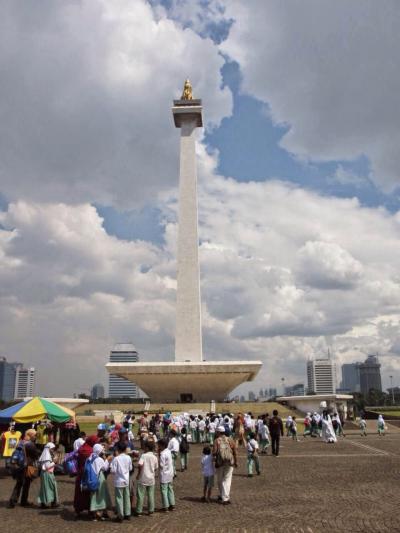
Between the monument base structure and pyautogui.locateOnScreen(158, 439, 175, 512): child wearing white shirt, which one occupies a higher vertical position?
the monument base structure

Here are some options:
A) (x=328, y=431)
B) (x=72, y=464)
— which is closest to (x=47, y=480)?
(x=72, y=464)

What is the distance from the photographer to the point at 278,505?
810 centimetres

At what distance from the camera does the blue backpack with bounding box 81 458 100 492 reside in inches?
293

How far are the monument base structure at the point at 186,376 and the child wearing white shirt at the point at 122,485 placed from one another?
111 feet

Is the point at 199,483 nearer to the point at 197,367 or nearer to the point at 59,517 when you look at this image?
the point at 59,517

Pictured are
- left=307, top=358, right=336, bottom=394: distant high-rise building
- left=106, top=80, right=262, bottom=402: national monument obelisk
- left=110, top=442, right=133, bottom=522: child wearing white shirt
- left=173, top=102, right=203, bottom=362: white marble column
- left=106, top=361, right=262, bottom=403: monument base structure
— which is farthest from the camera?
left=307, top=358, right=336, bottom=394: distant high-rise building

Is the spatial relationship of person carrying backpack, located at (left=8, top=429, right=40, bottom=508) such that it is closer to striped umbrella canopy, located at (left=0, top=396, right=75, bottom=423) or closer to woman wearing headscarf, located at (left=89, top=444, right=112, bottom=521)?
woman wearing headscarf, located at (left=89, top=444, right=112, bottom=521)

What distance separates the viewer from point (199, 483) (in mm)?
10500

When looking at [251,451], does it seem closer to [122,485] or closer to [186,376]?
[122,485]

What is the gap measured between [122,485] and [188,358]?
3651cm

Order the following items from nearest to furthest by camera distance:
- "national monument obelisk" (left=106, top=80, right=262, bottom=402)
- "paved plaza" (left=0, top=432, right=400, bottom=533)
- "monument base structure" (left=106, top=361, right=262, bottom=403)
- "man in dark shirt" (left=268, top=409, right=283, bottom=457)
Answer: "paved plaza" (left=0, top=432, right=400, bottom=533)
"man in dark shirt" (left=268, top=409, right=283, bottom=457)
"monument base structure" (left=106, top=361, right=262, bottom=403)
"national monument obelisk" (left=106, top=80, right=262, bottom=402)

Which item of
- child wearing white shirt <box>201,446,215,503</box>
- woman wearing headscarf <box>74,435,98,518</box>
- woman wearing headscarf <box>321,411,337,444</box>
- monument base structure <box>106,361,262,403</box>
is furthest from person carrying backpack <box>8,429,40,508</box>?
monument base structure <box>106,361,262,403</box>

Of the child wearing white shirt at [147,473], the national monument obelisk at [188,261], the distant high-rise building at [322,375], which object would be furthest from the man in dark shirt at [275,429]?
the distant high-rise building at [322,375]

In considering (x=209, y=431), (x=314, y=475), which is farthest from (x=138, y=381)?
(x=314, y=475)
